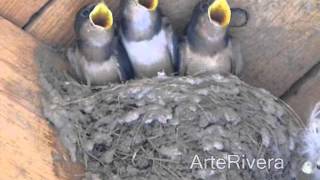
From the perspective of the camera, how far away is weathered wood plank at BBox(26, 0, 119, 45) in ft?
6.59

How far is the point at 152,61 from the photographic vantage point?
2262mm

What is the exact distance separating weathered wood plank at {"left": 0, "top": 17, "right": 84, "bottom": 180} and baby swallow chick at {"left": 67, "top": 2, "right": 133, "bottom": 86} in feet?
0.56

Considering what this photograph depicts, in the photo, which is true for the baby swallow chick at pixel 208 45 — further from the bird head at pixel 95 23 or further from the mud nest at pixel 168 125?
the bird head at pixel 95 23

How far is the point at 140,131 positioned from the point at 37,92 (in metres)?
0.27

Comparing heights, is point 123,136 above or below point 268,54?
below

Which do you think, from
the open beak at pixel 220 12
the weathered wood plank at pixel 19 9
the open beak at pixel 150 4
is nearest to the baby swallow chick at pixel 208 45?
the open beak at pixel 220 12

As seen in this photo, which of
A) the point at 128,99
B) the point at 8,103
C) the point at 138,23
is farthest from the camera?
the point at 138,23

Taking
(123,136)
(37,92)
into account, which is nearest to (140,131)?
(123,136)

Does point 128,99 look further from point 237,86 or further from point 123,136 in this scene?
point 237,86

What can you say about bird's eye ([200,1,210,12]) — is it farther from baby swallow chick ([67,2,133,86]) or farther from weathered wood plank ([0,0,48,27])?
weathered wood plank ([0,0,48,27])

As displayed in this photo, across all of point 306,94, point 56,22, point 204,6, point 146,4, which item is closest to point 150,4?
point 146,4

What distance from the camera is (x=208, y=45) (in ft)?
7.48

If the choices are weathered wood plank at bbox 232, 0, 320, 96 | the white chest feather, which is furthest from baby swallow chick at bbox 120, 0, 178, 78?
weathered wood plank at bbox 232, 0, 320, 96

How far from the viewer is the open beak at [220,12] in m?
2.08
